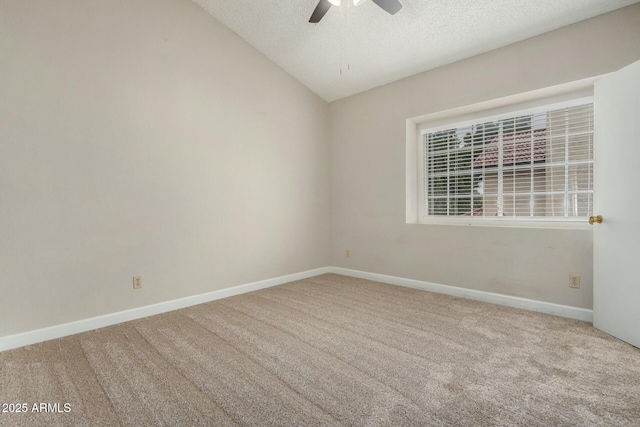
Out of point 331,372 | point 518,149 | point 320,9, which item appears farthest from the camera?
point 518,149

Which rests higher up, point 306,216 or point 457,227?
point 306,216

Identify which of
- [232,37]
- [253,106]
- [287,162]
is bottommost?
[287,162]

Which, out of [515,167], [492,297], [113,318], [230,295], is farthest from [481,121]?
[113,318]

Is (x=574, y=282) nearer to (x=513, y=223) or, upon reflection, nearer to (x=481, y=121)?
(x=513, y=223)

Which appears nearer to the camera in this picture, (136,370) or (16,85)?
(136,370)

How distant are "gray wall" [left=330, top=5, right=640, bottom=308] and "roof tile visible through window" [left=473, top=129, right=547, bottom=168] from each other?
0.50 metres

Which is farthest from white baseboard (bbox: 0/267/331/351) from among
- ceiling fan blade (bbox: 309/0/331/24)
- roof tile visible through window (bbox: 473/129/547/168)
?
roof tile visible through window (bbox: 473/129/547/168)

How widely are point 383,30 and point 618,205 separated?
263 centimetres

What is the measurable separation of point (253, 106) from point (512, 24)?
2872 mm

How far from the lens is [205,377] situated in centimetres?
187

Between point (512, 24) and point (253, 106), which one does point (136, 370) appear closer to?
point (253, 106)

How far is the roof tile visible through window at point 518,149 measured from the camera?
326cm

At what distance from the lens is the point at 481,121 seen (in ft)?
11.9

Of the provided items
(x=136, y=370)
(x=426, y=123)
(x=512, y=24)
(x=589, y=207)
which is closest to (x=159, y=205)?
(x=136, y=370)
